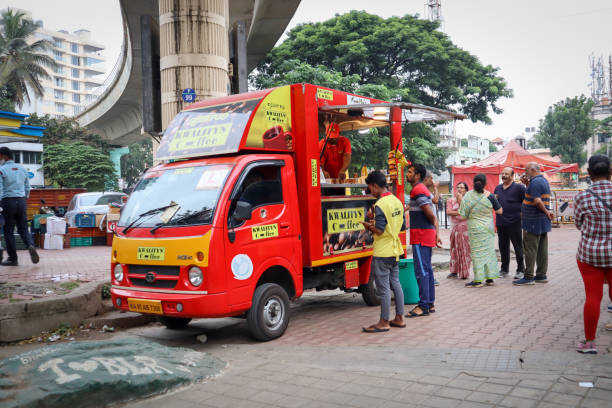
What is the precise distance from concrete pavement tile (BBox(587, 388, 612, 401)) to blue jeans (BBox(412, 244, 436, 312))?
3135mm

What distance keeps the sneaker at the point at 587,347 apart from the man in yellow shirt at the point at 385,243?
1.95m

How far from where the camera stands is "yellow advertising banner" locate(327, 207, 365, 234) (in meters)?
6.88

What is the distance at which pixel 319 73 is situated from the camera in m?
21.6

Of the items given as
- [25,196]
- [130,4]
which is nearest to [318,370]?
[25,196]

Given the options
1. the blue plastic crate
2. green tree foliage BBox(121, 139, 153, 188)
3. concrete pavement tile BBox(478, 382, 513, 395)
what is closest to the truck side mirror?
concrete pavement tile BBox(478, 382, 513, 395)

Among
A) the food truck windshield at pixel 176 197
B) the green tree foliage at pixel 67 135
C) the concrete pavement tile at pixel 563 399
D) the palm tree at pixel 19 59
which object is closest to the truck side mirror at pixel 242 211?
the food truck windshield at pixel 176 197

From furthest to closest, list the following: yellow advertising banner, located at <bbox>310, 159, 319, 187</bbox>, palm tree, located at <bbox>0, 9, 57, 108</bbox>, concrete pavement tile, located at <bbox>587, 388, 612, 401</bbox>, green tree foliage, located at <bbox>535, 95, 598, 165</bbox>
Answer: palm tree, located at <bbox>0, 9, 57, 108</bbox> → green tree foliage, located at <bbox>535, 95, 598, 165</bbox> → yellow advertising banner, located at <bbox>310, 159, 319, 187</bbox> → concrete pavement tile, located at <bbox>587, 388, 612, 401</bbox>

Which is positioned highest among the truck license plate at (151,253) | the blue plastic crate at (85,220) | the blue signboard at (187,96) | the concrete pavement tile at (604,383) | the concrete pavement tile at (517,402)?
the blue signboard at (187,96)

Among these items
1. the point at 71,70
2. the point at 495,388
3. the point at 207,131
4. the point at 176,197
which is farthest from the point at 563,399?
the point at 71,70

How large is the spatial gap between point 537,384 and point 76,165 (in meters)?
37.5

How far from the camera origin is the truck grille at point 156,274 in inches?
213

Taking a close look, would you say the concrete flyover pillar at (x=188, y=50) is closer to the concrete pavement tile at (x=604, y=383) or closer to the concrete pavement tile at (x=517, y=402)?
the concrete pavement tile at (x=517, y=402)

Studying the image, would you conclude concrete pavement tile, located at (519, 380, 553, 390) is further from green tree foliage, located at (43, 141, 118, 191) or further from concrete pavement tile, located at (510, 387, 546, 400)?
green tree foliage, located at (43, 141, 118, 191)

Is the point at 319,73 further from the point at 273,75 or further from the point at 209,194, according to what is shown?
the point at 209,194
